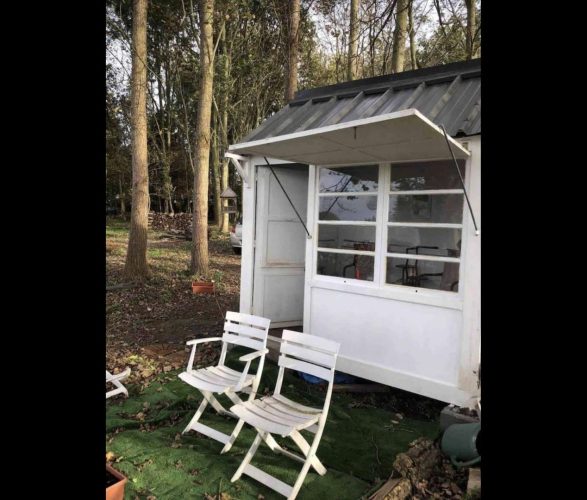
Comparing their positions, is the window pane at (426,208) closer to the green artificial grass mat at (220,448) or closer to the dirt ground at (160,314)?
the green artificial grass mat at (220,448)

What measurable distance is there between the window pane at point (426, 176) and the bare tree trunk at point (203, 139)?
249 inches

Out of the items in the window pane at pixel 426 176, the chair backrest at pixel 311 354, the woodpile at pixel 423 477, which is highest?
the window pane at pixel 426 176

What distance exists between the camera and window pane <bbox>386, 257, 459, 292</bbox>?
4422 millimetres

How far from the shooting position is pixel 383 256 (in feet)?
16.1

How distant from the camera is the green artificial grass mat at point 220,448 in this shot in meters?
3.22

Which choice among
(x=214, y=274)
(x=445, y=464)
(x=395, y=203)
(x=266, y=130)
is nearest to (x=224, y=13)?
(x=214, y=274)

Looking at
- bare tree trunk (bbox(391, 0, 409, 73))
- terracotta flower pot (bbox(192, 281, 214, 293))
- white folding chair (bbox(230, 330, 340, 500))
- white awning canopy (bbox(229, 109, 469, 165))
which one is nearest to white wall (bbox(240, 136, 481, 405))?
white awning canopy (bbox(229, 109, 469, 165))

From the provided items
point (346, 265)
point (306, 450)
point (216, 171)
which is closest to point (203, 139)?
point (346, 265)

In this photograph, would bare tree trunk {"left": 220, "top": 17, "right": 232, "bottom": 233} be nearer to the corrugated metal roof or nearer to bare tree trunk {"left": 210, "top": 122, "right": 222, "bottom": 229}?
bare tree trunk {"left": 210, "top": 122, "right": 222, "bottom": 229}

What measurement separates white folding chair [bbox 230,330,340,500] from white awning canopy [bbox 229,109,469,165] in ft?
5.49

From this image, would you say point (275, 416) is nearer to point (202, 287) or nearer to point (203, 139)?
point (202, 287)

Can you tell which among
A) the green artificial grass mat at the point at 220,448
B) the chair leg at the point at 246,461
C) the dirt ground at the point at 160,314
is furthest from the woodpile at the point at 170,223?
the chair leg at the point at 246,461

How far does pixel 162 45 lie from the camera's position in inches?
863
